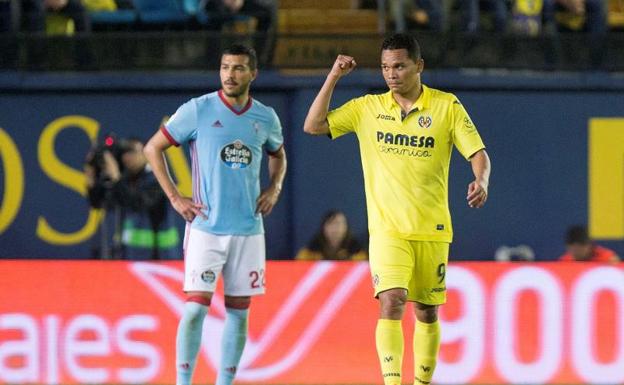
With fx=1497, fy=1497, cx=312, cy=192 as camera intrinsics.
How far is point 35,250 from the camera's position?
12.8 meters

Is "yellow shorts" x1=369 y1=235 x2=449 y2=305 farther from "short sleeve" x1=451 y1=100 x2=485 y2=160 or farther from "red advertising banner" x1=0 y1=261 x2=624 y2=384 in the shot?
"red advertising banner" x1=0 y1=261 x2=624 y2=384

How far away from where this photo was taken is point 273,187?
8242mm

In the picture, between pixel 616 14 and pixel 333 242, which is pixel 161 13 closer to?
pixel 333 242

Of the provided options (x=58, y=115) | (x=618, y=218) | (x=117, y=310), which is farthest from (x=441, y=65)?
(x=117, y=310)

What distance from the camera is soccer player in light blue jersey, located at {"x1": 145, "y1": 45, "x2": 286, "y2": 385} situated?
26.2ft

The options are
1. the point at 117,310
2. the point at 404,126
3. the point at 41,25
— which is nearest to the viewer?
the point at 404,126

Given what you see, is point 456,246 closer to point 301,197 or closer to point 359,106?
point 301,197

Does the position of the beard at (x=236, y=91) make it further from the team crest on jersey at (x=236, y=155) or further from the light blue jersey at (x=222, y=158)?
the team crest on jersey at (x=236, y=155)

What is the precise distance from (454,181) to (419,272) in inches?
218

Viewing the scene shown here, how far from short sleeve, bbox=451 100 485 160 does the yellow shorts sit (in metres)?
0.51

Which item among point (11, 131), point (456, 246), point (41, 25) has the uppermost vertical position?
point (41, 25)

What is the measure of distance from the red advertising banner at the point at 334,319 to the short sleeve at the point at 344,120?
2066mm

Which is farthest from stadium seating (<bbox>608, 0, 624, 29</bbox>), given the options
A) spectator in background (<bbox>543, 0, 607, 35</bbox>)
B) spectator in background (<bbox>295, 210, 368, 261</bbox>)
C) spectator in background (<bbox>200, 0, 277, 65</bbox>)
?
spectator in background (<bbox>295, 210, 368, 261</bbox>)

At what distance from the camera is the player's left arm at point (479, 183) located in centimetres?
716
